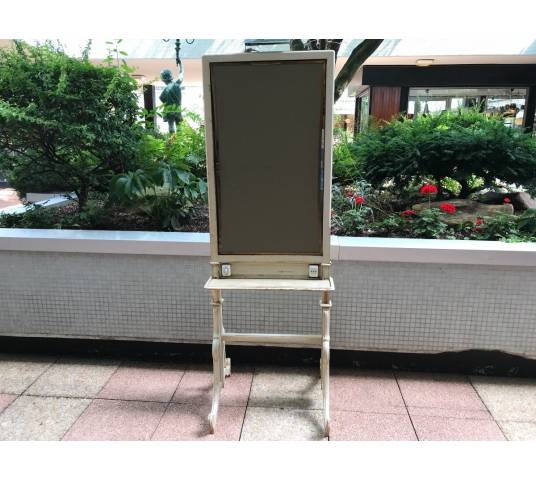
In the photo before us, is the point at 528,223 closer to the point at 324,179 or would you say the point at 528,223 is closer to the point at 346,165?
the point at 346,165

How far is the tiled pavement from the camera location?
8.15ft

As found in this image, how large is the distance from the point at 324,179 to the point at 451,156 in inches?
78.7

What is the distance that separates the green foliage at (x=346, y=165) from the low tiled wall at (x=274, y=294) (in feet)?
5.38

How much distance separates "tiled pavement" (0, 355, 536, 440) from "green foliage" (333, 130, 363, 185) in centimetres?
219

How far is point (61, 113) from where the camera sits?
131 inches

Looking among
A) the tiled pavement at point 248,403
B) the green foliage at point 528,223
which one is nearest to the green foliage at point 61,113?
the tiled pavement at point 248,403

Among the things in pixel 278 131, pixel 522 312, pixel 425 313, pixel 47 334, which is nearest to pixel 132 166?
pixel 47 334

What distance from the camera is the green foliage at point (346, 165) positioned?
14.6ft

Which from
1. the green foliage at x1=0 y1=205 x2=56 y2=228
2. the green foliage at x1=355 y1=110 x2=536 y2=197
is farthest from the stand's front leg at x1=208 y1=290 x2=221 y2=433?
the green foliage at x1=355 y1=110 x2=536 y2=197

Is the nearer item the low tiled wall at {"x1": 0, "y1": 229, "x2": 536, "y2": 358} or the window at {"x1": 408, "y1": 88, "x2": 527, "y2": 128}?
the low tiled wall at {"x1": 0, "y1": 229, "x2": 536, "y2": 358}

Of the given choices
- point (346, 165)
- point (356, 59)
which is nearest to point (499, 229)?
point (346, 165)

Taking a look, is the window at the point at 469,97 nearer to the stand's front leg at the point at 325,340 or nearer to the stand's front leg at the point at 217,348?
the stand's front leg at the point at 325,340

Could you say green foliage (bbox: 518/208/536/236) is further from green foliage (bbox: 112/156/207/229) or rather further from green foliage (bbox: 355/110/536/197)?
green foliage (bbox: 112/156/207/229)

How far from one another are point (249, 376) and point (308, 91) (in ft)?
6.32
